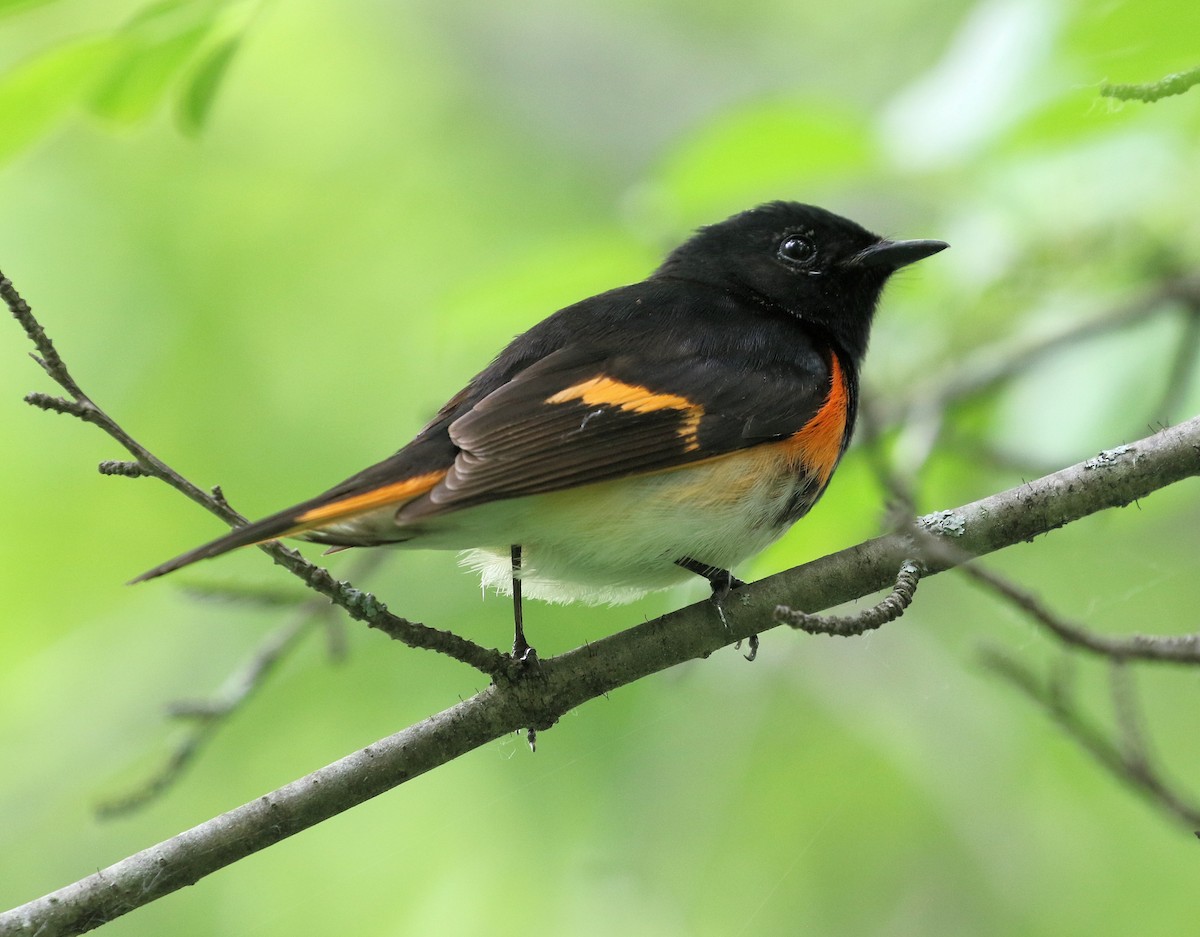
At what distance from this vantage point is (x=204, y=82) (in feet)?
7.64

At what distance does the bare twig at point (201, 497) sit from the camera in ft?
6.77

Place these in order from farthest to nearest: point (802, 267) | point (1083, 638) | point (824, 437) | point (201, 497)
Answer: point (802, 267), point (824, 437), point (201, 497), point (1083, 638)

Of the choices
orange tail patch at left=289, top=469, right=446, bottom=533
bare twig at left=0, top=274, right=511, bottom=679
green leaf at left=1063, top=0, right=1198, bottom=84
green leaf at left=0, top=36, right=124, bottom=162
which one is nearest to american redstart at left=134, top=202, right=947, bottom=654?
orange tail patch at left=289, top=469, right=446, bottom=533

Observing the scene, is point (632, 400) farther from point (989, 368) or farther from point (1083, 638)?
point (989, 368)

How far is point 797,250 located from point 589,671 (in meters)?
1.71

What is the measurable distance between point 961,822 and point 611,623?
4.48 ft

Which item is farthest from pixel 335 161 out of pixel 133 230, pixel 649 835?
pixel 649 835

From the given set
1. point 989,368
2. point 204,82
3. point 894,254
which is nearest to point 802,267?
point 894,254

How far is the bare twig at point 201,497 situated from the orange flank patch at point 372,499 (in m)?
0.10

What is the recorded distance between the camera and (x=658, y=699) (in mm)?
4211

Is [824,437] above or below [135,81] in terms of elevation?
below

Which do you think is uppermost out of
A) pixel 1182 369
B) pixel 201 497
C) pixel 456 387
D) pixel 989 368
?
pixel 456 387

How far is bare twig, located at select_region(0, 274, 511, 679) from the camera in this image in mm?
2064

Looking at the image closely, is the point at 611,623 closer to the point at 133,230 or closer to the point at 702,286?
the point at 702,286
